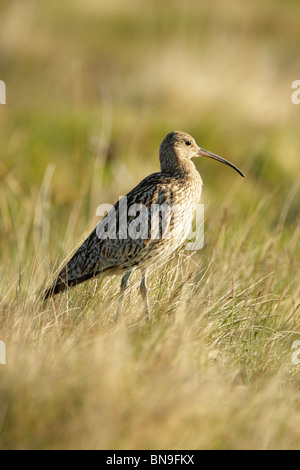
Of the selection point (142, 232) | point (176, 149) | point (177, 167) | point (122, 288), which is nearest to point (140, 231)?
point (142, 232)

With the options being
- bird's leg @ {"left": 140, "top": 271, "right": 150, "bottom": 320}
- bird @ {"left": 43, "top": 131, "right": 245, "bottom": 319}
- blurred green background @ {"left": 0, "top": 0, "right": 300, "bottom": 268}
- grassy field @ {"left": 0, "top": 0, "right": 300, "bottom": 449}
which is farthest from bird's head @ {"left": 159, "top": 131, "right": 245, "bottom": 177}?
bird's leg @ {"left": 140, "top": 271, "right": 150, "bottom": 320}

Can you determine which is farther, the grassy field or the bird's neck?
the bird's neck

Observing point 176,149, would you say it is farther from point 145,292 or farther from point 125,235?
point 145,292

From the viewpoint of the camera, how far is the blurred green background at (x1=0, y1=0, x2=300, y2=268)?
799cm

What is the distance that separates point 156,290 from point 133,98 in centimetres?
792

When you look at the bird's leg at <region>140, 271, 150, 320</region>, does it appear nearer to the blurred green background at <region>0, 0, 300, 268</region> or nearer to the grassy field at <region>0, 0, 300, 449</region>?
the grassy field at <region>0, 0, 300, 449</region>

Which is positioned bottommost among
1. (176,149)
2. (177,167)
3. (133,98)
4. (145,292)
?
(145,292)

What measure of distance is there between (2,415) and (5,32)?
12256 mm

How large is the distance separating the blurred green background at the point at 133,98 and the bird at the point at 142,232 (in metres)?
0.77

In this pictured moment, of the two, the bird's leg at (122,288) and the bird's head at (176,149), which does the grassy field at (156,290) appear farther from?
the bird's head at (176,149)

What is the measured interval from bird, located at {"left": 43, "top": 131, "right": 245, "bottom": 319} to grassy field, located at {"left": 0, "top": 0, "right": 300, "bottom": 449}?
115 mm

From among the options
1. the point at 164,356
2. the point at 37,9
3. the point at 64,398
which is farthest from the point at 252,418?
the point at 37,9

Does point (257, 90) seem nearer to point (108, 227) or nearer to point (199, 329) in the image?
point (108, 227)

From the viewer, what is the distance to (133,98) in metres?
11.9
